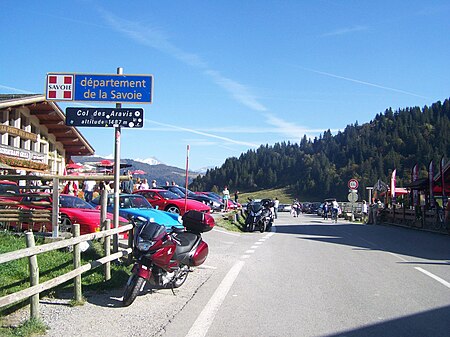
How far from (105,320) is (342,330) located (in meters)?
2.94

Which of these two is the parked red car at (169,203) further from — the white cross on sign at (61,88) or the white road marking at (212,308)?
the white cross on sign at (61,88)

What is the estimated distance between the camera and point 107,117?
31.7 ft

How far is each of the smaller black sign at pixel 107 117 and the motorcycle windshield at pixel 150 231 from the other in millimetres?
2578

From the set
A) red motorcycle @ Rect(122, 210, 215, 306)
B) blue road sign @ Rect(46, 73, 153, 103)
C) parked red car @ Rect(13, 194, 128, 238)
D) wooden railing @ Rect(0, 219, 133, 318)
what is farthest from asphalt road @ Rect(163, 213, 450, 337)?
blue road sign @ Rect(46, 73, 153, 103)

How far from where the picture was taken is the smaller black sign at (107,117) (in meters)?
9.63

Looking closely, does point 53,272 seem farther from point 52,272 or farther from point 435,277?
point 435,277

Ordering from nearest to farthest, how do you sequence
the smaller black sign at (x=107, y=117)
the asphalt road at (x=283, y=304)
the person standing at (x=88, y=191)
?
the asphalt road at (x=283, y=304) → the smaller black sign at (x=107, y=117) → the person standing at (x=88, y=191)

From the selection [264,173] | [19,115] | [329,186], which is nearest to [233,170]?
[264,173]

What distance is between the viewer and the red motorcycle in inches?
284

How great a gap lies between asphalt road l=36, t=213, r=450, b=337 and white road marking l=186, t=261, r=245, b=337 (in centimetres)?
1

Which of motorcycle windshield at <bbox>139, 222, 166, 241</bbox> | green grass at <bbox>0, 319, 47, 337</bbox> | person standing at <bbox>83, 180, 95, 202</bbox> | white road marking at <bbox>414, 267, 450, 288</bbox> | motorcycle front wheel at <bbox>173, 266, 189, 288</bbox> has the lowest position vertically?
white road marking at <bbox>414, 267, 450, 288</bbox>

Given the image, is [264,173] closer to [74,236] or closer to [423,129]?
[423,129]

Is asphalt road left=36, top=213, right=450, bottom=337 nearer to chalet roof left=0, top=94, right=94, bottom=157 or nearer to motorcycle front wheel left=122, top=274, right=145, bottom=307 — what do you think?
motorcycle front wheel left=122, top=274, right=145, bottom=307

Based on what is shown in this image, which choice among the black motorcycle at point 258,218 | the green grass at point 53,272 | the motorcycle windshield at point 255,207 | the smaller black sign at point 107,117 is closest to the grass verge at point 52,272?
the green grass at point 53,272
